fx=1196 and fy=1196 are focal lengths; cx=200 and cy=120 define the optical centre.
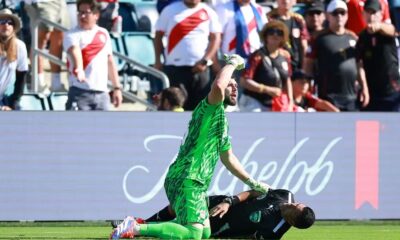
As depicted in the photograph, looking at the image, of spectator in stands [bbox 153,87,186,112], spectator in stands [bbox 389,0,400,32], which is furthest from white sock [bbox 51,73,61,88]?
spectator in stands [bbox 389,0,400,32]

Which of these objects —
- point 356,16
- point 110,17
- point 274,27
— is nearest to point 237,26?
point 274,27

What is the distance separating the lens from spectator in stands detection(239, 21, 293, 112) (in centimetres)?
1595

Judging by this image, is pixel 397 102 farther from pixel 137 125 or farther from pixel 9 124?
pixel 9 124

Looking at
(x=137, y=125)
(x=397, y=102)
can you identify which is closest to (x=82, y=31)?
(x=137, y=125)

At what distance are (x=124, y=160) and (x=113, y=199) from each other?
52 cm

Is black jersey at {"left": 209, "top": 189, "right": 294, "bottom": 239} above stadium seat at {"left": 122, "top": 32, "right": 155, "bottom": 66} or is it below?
below

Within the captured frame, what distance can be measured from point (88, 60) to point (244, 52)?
2.29 m

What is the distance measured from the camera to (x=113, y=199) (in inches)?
587

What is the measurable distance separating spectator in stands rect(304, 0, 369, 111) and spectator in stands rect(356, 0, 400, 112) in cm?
16

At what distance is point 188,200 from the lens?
1066cm

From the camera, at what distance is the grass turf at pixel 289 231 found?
12.6 meters

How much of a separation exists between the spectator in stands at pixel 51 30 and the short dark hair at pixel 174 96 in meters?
2.08

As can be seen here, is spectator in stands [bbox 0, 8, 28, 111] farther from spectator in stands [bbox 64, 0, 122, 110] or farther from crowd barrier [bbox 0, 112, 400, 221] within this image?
crowd barrier [bbox 0, 112, 400, 221]

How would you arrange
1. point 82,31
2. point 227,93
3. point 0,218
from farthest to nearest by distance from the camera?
1. point 82,31
2. point 0,218
3. point 227,93
